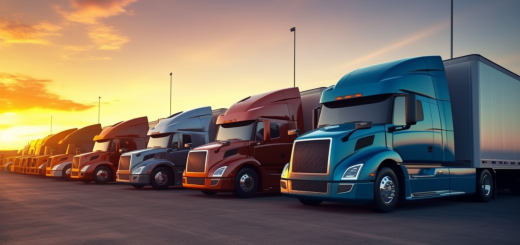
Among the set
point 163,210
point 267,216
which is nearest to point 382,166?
point 267,216

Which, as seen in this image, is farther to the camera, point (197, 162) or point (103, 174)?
point (103, 174)

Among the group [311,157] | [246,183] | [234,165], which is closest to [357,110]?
[311,157]

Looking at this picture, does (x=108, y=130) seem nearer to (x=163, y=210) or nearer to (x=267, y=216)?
(x=163, y=210)

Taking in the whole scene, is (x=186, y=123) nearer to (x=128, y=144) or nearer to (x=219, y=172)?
(x=128, y=144)

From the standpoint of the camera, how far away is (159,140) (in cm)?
2016

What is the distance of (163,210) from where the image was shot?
11281mm

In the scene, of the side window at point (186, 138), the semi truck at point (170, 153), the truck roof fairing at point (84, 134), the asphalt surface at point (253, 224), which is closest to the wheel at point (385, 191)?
the asphalt surface at point (253, 224)

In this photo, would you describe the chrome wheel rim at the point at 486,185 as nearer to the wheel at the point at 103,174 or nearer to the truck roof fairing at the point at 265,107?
the truck roof fairing at the point at 265,107

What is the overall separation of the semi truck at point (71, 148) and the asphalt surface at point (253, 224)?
50.9 feet

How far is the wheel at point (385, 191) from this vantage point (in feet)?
34.0

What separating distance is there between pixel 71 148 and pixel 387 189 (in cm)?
2251

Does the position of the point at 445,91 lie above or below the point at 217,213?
above

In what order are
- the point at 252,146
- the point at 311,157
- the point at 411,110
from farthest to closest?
the point at 252,146 < the point at 311,157 < the point at 411,110

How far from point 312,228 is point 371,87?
4.31 metres
